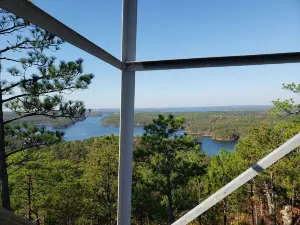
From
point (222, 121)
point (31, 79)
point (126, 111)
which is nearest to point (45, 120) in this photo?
point (31, 79)

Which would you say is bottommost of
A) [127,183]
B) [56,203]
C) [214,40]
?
[56,203]

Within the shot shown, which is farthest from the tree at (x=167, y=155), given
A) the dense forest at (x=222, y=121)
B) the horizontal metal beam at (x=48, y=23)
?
the horizontal metal beam at (x=48, y=23)

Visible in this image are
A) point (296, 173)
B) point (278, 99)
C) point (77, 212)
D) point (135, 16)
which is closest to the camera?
point (135, 16)

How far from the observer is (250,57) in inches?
33.7

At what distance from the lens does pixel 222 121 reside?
5.20 meters

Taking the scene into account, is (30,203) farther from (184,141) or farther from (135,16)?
(135,16)

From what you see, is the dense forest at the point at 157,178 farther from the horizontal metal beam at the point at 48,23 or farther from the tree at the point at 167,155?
the horizontal metal beam at the point at 48,23

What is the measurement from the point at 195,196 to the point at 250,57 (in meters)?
8.63

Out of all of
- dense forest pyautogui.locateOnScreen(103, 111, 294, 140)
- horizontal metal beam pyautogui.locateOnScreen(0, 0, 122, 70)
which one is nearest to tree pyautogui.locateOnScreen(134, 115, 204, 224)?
dense forest pyautogui.locateOnScreen(103, 111, 294, 140)

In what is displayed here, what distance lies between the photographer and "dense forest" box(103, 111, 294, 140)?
497 centimetres

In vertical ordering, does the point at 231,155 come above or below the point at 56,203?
above

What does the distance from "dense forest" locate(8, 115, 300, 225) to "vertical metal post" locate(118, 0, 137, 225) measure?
501cm

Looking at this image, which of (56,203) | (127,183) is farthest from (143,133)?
(127,183)

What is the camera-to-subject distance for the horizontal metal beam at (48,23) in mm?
474
